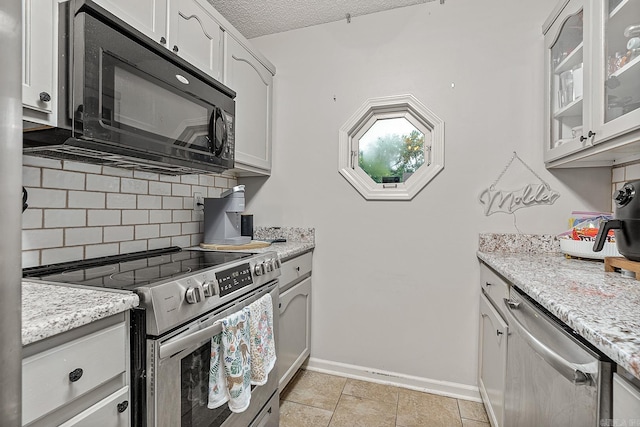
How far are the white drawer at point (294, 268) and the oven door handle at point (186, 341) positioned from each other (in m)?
0.69

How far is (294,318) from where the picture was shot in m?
1.96

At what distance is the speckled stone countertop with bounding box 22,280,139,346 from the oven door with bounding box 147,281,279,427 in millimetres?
162

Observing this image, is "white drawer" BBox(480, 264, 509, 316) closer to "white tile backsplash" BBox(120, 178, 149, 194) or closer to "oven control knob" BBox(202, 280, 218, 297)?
"oven control knob" BBox(202, 280, 218, 297)

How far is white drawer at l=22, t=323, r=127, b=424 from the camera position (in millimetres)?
617

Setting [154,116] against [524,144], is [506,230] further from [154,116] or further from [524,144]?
[154,116]

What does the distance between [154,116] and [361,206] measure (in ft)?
4.47

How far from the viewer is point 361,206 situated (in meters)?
2.13

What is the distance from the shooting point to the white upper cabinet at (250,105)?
1830mm

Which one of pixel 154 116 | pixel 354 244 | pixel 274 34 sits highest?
pixel 274 34

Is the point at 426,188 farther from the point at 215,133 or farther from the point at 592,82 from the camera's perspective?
the point at 215,133

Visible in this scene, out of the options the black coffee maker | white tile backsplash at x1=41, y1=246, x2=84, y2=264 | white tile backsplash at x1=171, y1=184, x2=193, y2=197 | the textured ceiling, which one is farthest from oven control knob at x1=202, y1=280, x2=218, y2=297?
the textured ceiling

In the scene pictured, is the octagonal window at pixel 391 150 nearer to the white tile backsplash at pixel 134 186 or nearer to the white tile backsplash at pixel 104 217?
the white tile backsplash at pixel 134 186

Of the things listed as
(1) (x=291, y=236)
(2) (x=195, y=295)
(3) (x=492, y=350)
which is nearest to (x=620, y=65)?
(3) (x=492, y=350)

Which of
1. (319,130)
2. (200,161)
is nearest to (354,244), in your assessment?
(319,130)
